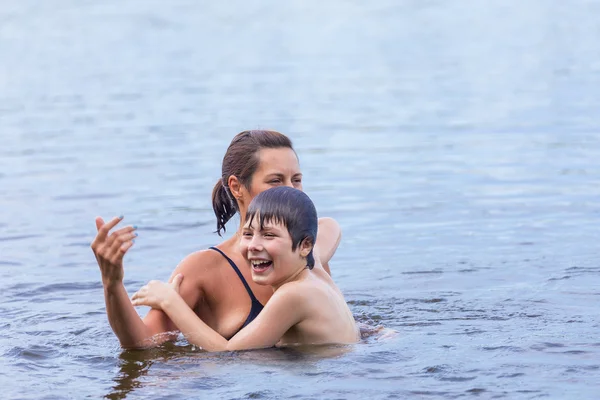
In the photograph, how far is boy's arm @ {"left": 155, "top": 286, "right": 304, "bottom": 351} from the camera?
6504 mm

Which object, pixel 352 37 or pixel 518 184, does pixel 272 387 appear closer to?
pixel 518 184

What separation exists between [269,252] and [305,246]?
0.84 feet

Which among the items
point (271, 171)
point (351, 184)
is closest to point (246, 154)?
point (271, 171)

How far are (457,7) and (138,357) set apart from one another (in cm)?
2794

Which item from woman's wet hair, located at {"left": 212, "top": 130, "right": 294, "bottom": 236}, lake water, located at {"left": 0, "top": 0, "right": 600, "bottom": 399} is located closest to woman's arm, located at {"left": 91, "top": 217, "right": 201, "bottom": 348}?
lake water, located at {"left": 0, "top": 0, "right": 600, "bottom": 399}

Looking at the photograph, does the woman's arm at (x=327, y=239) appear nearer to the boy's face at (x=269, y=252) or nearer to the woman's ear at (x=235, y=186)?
the woman's ear at (x=235, y=186)

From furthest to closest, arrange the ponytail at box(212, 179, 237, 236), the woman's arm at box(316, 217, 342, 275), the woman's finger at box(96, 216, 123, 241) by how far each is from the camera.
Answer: the woman's arm at box(316, 217, 342, 275), the ponytail at box(212, 179, 237, 236), the woman's finger at box(96, 216, 123, 241)

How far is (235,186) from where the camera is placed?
704cm

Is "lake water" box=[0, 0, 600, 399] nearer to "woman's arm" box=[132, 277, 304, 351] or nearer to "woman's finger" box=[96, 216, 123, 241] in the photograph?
"woman's arm" box=[132, 277, 304, 351]

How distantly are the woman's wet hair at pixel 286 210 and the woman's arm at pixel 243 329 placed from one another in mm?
350

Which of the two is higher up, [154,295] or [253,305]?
[154,295]

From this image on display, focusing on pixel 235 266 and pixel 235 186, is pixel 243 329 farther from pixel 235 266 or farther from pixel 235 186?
pixel 235 186

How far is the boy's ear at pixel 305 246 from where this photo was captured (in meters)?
6.68

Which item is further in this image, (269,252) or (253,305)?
(253,305)
